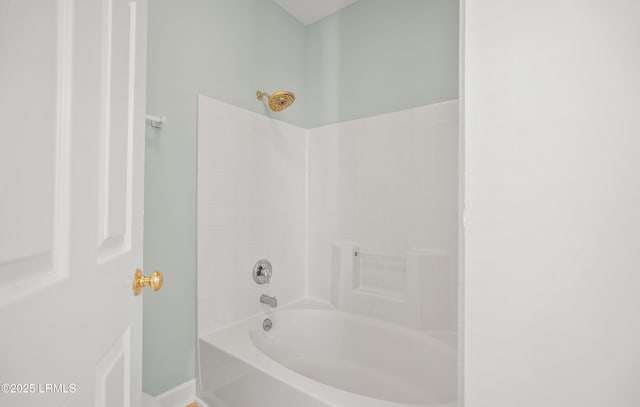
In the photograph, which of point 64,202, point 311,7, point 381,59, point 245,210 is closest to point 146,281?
point 64,202

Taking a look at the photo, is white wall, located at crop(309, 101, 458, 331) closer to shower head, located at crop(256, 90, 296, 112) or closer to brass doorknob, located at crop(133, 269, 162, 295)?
shower head, located at crop(256, 90, 296, 112)

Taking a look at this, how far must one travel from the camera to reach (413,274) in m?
1.62

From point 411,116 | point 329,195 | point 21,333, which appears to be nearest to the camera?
point 21,333

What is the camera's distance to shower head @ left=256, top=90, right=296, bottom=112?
1.72 m

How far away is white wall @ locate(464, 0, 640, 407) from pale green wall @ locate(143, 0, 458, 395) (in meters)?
1.06

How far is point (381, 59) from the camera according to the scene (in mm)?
1878

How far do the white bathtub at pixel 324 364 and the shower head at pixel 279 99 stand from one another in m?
1.38

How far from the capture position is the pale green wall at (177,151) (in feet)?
4.36

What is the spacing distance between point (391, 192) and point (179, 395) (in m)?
1.64

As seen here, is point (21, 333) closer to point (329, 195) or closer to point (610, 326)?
point (610, 326)

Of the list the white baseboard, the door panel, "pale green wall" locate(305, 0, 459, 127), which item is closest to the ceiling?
"pale green wall" locate(305, 0, 459, 127)

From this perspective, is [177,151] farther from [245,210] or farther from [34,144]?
[34,144]

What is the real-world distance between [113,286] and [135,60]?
1.71ft

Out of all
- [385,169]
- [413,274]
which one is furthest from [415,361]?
[385,169]
